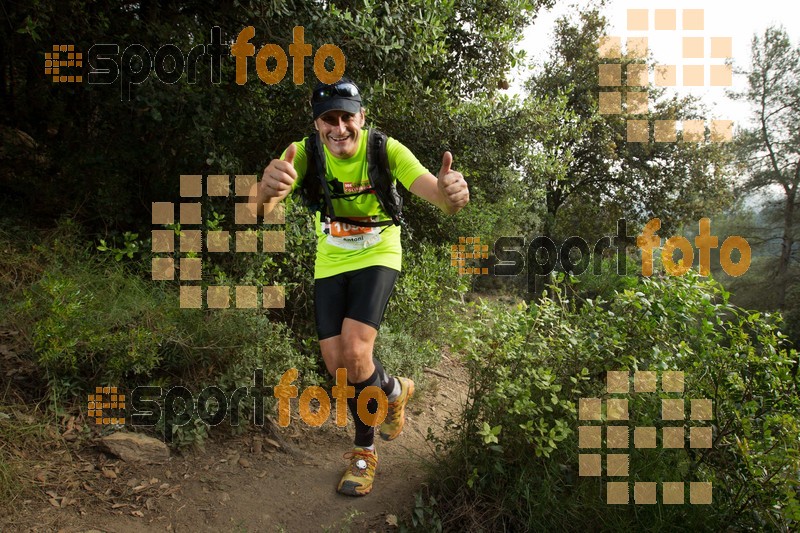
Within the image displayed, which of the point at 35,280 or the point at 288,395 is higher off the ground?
the point at 35,280

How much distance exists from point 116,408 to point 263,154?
3235 millimetres

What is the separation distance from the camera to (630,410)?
3.64 m

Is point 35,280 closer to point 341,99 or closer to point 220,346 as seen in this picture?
point 220,346

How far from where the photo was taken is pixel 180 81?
17.3 ft

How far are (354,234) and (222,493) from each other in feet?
7.28

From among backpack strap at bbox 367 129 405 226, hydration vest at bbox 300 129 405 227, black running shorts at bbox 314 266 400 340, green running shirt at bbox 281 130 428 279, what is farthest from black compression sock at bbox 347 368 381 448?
backpack strap at bbox 367 129 405 226

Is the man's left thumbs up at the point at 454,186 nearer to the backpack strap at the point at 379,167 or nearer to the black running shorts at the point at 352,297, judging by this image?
the backpack strap at the point at 379,167

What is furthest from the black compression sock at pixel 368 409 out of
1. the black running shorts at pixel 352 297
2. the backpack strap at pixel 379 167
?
the backpack strap at pixel 379 167

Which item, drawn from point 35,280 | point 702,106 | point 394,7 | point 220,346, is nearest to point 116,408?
point 220,346

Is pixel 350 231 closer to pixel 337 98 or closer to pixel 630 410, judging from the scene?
pixel 337 98

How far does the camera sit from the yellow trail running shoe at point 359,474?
399cm

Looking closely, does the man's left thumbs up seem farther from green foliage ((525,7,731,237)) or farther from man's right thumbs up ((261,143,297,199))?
green foliage ((525,7,731,237))

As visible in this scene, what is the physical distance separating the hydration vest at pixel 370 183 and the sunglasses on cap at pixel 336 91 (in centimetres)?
27

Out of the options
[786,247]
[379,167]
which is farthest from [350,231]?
[786,247]
